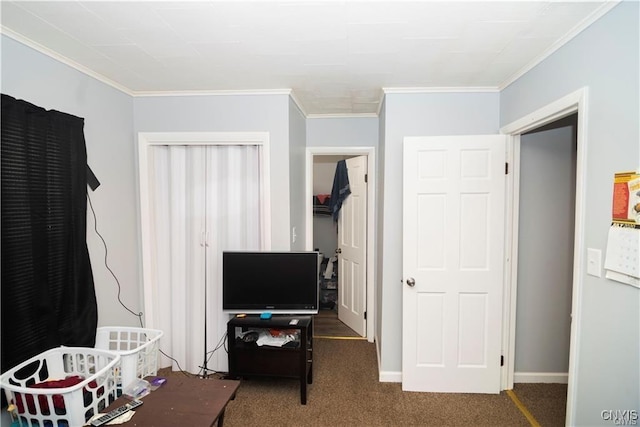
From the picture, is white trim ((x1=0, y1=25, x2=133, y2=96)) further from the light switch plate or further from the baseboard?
the baseboard

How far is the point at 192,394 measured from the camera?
1.48 meters

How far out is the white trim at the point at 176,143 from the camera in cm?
247

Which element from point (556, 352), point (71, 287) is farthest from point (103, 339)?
point (556, 352)

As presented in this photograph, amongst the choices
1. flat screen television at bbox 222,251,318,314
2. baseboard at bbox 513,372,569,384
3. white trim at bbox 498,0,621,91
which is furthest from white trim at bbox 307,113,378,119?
baseboard at bbox 513,372,569,384

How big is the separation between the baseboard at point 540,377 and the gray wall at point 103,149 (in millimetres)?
3306

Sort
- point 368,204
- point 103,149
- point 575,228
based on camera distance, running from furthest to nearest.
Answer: point 368,204 < point 103,149 < point 575,228

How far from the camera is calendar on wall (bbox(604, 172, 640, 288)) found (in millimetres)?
1207

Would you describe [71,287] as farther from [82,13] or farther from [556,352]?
[556,352]

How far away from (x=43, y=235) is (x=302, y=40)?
1885mm

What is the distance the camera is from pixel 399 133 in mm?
2424

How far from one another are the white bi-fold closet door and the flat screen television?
276 mm

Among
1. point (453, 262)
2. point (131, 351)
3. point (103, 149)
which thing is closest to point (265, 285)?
point (131, 351)

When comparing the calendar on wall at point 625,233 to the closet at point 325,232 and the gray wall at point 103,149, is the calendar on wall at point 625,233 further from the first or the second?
the closet at point 325,232

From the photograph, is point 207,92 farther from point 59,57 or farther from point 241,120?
point 59,57
